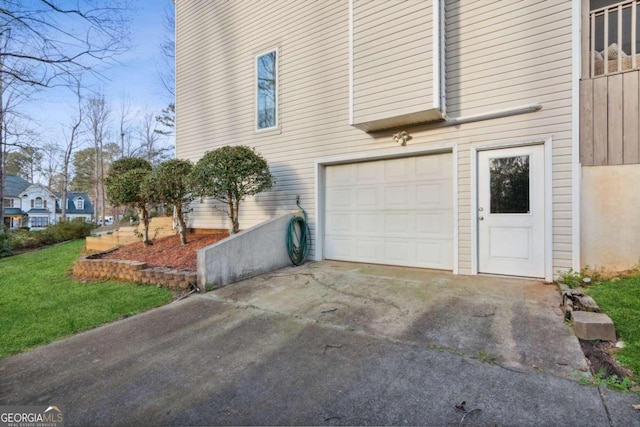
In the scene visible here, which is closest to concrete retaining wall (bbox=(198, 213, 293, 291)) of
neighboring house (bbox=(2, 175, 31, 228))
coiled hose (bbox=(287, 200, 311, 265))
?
coiled hose (bbox=(287, 200, 311, 265))

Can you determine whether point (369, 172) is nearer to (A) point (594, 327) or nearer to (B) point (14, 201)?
(A) point (594, 327)

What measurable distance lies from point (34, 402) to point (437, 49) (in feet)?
18.6

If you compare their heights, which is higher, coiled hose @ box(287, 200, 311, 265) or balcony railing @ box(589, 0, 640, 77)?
balcony railing @ box(589, 0, 640, 77)

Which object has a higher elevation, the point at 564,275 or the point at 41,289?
the point at 564,275

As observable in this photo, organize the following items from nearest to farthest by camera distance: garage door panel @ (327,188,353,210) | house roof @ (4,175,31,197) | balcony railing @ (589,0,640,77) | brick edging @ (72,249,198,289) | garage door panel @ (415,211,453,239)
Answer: balcony railing @ (589,0,640,77) → brick edging @ (72,249,198,289) → garage door panel @ (415,211,453,239) → garage door panel @ (327,188,353,210) → house roof @ (4,175,31,197)

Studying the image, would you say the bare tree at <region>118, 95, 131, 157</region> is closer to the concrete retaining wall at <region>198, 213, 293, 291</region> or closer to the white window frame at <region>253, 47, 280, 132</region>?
the white window frame at <region>253, 47, 280, 132</region>

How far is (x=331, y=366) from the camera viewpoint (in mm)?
2430

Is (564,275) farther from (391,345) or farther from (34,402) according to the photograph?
Result: (34,402)

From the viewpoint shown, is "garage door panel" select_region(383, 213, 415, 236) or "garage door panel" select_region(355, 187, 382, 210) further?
"garage door panel" select_region(355, 187, 382, 210)

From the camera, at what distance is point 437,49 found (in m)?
4.51

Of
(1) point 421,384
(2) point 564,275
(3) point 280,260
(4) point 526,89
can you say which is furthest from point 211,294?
(4) point 526,89

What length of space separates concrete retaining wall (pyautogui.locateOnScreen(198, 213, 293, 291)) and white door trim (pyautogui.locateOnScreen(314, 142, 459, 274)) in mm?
669

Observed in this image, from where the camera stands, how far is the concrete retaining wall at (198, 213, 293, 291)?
4565 millimetres

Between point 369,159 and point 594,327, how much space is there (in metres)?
4.00
